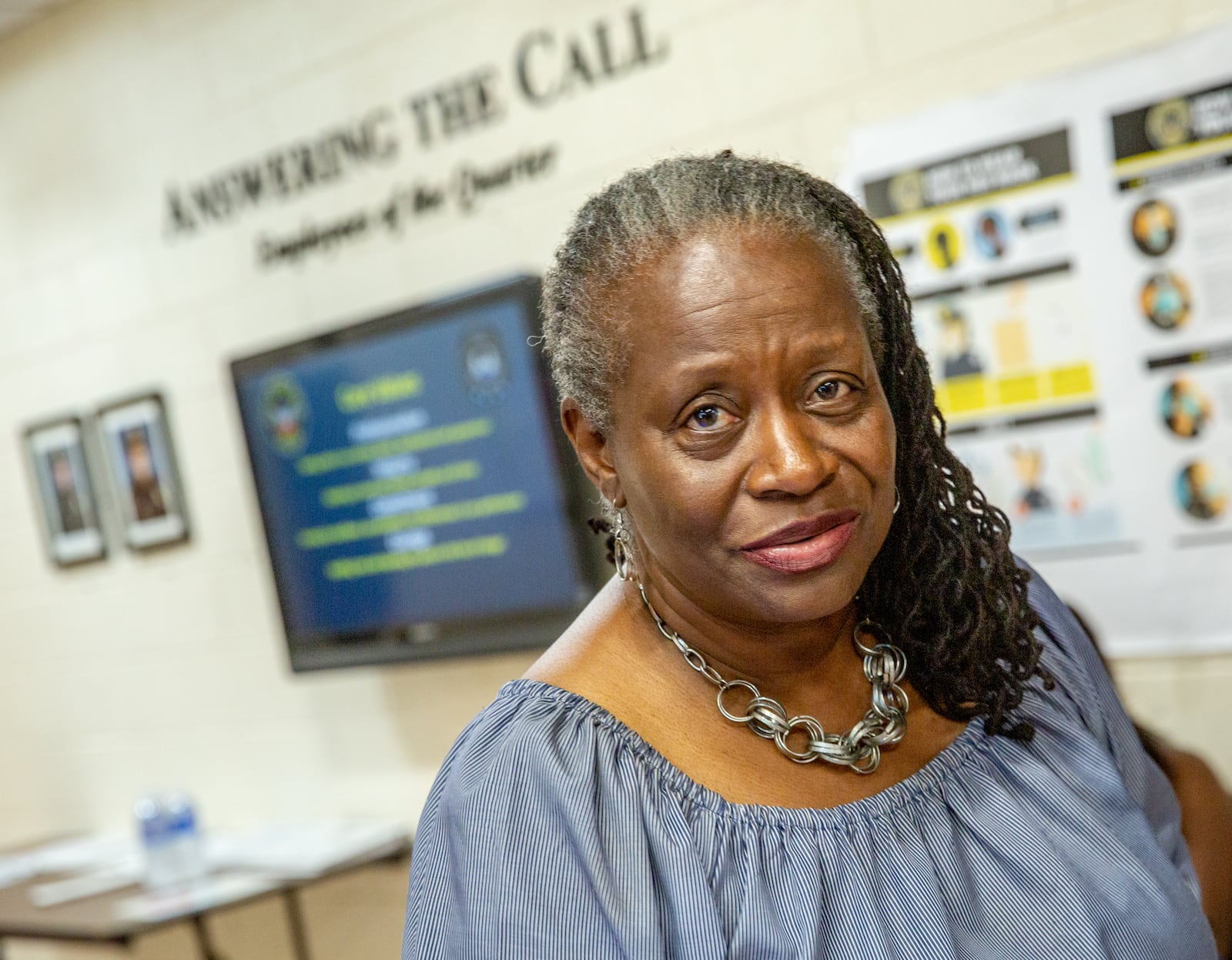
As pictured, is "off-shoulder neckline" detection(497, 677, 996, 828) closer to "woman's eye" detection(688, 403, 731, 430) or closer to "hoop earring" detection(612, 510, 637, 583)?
"hoop earring" detection(612, 510, 637, 583)

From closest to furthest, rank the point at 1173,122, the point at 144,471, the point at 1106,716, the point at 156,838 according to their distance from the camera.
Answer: the point at 1106,716, the point at 1173,122, the point at 156,838, the point at 144,471

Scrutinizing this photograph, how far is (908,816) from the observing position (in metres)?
1.12

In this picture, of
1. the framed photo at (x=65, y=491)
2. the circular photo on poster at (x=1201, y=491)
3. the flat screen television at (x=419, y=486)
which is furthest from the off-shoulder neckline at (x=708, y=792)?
the framed photo at (x=65, y=491)

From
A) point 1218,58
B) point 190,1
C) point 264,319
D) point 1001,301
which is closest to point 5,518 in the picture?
point 264,319

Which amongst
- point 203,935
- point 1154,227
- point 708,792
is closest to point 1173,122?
Result: point 1154,227

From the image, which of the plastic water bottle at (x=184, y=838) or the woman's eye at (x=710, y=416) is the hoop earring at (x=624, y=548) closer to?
the woman's eye at (x=710, y=416)

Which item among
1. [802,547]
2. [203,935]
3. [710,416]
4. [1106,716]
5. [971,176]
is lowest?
[203,935]

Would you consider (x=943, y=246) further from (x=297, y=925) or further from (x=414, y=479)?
(x=297, y=925)

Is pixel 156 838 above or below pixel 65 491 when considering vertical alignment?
below

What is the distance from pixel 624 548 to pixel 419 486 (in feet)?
6.42

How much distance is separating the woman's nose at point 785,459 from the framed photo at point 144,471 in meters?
2.96

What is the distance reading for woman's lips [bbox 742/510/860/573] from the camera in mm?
1041

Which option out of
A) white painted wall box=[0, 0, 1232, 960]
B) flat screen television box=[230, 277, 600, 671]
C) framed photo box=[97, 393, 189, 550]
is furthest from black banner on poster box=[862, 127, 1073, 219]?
framed photo box=[97, 393, 189, 550]

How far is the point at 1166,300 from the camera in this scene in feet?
7.50
